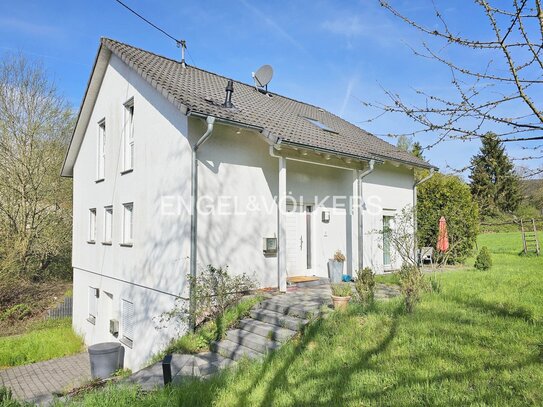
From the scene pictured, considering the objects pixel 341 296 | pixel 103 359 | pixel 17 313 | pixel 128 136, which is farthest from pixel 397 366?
pixel 17 313

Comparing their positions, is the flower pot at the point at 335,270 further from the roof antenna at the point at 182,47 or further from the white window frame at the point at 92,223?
the white window frame at the point at 92,223

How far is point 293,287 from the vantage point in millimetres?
10031

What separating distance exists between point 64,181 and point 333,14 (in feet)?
61.7

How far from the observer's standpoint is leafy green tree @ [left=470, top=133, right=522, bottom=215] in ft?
8.46

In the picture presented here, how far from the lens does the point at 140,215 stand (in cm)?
1043

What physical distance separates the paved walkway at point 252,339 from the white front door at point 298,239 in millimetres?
2727

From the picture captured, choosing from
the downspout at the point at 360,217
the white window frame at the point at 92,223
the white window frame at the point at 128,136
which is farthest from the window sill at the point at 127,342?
the downspout at the point at 360,217

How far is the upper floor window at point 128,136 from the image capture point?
11.6m

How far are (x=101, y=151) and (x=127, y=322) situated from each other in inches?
256

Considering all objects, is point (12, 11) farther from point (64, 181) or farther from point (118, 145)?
point (64, 181)

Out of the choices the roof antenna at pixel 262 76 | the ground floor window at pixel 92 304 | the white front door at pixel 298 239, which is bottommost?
the ground floor window at pixel 92 304

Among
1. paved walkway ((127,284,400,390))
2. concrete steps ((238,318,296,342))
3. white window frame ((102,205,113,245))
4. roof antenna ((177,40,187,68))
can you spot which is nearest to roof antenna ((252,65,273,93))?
roof antenna ((177,40,187,68))

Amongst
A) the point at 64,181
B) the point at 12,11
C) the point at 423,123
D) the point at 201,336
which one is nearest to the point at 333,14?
the point at 423,123

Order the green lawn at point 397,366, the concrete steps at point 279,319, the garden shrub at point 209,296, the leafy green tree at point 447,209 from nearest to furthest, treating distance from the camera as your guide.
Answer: the green lawn at point 397,366 → the concrete steps at point 279,319 → the garden shrub at point 209,296 → the leafy green tree at point 447,209
